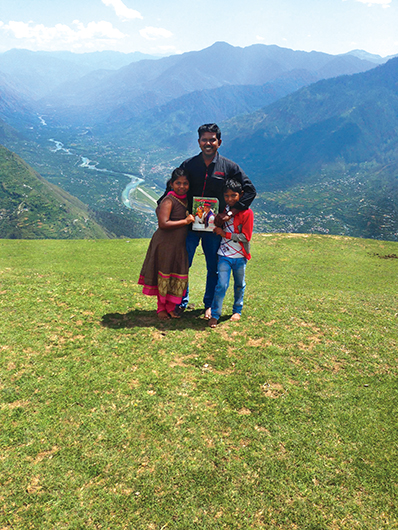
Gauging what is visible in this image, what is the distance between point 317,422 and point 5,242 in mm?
25582

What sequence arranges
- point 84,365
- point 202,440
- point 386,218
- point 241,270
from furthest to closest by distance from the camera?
1. point 386,218
2. point 241,270
3. point 84,365
4. point 202,440

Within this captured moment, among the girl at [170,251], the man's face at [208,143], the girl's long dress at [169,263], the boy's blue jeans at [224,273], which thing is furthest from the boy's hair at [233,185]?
the boy's blue jeans at [224,273]

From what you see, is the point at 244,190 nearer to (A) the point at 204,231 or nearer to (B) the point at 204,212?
(B) the point at 204,212

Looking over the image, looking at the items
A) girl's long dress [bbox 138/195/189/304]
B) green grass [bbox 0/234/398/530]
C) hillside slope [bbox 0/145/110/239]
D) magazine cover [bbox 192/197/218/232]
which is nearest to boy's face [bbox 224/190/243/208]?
magazine cover [bbox 192/197/218/232]

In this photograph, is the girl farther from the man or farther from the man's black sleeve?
the man's black sleeve

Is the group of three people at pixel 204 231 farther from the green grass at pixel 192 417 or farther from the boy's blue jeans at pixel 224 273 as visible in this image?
the green grass at pixel 192 417

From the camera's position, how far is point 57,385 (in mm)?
5129

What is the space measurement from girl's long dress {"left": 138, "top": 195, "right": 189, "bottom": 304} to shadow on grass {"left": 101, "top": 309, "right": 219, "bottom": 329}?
566 mm

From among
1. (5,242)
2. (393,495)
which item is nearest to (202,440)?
(393,495)

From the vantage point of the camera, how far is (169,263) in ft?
23.2

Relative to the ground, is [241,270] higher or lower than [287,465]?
higher

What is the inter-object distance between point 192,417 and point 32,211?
150 meters

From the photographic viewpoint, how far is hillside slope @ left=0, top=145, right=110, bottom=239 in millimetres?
120750

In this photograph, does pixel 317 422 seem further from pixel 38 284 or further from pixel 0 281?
pixel 0 281
